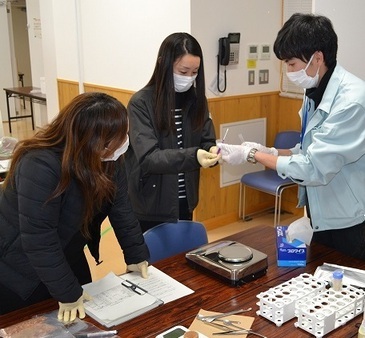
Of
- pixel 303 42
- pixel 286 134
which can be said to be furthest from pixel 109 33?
pixel 303 42

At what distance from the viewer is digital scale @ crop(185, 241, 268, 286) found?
166 centimetres

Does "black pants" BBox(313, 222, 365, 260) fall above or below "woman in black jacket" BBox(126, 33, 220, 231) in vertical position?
below

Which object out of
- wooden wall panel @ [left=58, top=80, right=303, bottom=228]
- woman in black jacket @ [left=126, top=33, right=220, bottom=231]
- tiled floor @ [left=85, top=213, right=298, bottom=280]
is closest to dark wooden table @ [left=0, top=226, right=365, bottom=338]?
woman in black jacket @ [left=126, top=33, right=220, bottom=231]

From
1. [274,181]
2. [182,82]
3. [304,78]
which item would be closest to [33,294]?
[182,82]

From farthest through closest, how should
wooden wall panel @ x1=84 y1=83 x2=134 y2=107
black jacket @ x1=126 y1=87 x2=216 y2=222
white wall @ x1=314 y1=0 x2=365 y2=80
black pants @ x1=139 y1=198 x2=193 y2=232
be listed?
1. wooden wall panel @ x1=84 y1=83 x2=134 y2=107
2. white wall @ x1=314 y1=0 x2=365 y2=80
3. black pants @ x1=139 y1=198 x2=193 y2=232
4. black jacket @ x1=126 y1=87 x2=216 y2=222

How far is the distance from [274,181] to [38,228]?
8.82ft

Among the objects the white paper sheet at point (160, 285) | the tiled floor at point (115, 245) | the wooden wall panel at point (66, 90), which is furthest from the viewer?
the wooden wall panel at point (66, 90)

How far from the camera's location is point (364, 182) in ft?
6.18

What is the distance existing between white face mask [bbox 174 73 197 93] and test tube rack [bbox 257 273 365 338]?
1100 millimetres

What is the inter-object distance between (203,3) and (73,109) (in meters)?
2.50

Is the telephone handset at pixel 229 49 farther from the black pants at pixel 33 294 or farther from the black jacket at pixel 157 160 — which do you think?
the black pants at pixel 33 294

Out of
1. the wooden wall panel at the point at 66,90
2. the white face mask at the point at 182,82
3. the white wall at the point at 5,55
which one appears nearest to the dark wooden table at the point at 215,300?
the white face mask at the point at 182,82

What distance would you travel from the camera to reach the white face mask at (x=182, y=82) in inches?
89.2

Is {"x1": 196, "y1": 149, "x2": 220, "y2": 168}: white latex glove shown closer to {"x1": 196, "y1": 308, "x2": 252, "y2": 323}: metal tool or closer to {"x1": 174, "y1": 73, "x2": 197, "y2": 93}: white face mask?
{"x1": 174, "y1": 73, "x2": 197, "y2": 93}: white face mask
